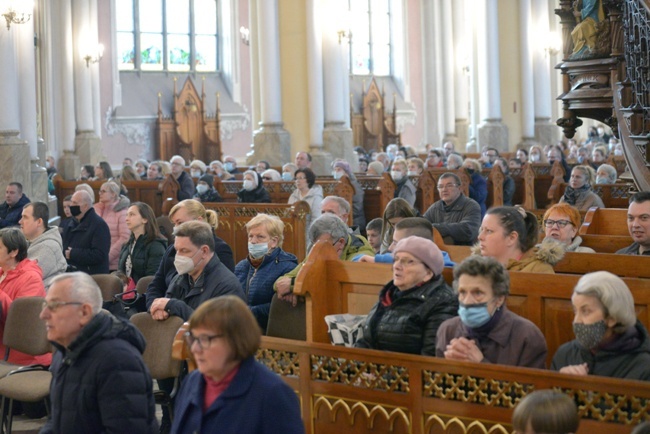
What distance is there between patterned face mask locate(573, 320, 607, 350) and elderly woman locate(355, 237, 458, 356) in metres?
0.81

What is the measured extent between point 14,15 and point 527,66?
1483 centimetres

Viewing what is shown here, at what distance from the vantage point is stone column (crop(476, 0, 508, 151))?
79.2 ft

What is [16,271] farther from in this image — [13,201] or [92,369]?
[13,201]

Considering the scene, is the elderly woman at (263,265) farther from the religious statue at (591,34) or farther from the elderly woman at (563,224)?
the religious statue at (591,34)

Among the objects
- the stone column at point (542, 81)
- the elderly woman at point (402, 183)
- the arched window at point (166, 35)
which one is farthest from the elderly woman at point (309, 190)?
the arched window at point (166, 35)

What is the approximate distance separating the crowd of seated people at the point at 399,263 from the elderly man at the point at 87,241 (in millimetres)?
12

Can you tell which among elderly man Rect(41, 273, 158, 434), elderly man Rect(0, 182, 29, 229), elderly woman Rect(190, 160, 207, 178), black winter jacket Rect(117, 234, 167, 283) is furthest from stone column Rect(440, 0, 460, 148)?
elderly man Rect(41, 273, 158, 434)

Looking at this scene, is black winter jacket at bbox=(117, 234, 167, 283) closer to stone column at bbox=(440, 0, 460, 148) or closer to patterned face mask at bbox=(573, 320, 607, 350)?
patterned face mask at bbox=(573, 320, 607, 350)

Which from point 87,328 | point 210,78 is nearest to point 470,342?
point 87,328

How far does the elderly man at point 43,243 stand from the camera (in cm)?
812

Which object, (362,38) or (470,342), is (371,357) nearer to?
(470,342)

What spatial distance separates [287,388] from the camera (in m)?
3.67

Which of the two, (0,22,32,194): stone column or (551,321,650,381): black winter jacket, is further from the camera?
(0,22,32,194): stone column

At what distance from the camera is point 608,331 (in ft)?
13.8
